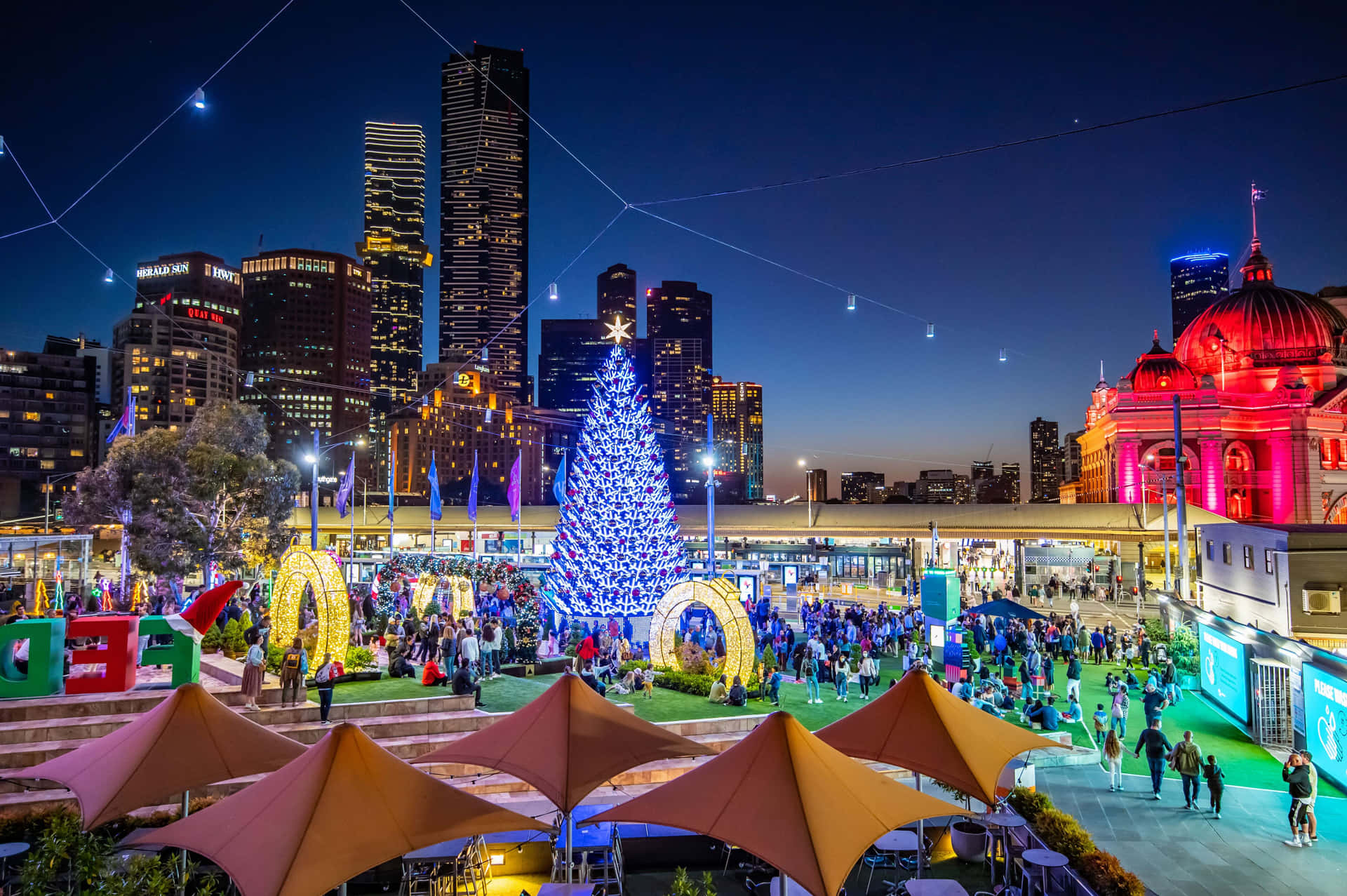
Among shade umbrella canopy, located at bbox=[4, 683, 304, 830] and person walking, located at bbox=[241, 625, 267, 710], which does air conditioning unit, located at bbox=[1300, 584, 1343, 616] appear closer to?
shade umbrella canopy, located at bbox=[4, 683, 304, 830]

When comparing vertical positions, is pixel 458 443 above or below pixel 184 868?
above

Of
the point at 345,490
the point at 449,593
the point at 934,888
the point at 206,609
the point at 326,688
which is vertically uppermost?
the point at 345,490

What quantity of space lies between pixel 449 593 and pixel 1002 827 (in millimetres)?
20183

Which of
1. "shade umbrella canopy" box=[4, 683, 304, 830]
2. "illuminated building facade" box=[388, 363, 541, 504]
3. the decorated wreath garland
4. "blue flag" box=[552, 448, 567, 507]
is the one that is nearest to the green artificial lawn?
the decorated wreath garland

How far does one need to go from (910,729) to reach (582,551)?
1540cm

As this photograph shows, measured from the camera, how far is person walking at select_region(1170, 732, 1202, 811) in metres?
12.6

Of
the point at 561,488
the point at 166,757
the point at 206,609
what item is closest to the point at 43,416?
the point at 561,488

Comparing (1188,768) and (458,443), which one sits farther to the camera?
(458,443)

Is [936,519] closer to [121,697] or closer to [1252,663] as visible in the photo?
[1252,663]

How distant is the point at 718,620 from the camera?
59.6 ft

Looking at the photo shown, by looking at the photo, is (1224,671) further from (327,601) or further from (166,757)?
(166,757)

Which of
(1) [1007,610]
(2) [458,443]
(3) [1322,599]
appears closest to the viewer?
(3) [1322,599]

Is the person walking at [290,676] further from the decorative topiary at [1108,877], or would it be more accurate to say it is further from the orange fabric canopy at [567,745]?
the decorative topiary at [1108,877]

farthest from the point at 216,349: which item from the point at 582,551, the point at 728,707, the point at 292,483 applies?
the point at 728,707
